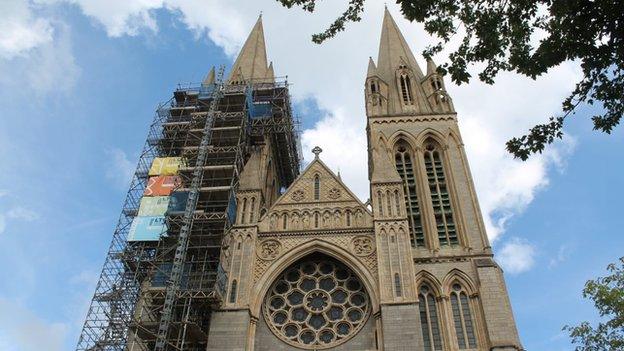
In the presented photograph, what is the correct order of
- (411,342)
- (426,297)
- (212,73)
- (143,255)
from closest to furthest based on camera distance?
(411,342), (426,297), (143,255), (212,73)

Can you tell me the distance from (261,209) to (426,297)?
7.36 m

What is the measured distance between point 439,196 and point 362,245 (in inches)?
210

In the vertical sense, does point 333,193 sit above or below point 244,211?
above

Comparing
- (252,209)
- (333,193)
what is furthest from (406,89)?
(252,209)

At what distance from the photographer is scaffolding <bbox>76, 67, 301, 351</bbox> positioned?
19234 mm

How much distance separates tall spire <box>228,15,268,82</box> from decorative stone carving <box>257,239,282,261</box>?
13.1 metres

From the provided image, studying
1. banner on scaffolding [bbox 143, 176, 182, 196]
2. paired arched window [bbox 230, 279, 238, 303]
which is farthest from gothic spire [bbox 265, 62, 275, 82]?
paired arched window [bbox 230, 279, 238, 303]

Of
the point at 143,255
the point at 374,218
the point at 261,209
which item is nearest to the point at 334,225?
the point at 374,218

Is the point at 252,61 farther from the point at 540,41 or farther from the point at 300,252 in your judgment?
the point at 540,41

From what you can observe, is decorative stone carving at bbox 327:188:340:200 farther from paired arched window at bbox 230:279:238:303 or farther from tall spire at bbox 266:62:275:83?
tall spire at bbox 266:62:275:83

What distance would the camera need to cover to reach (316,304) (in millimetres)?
19859

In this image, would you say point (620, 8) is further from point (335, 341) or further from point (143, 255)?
point (143, 255)

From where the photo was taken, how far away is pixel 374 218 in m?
20.7

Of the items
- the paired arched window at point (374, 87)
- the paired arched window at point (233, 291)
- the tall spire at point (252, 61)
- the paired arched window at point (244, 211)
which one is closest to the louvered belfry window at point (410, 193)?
the paired arched window at point (374, 87)
